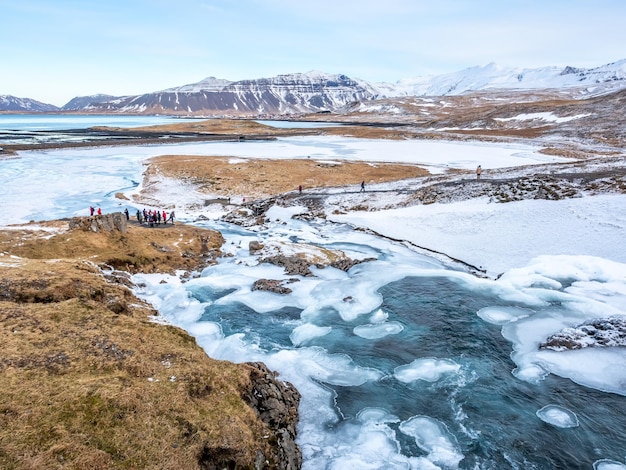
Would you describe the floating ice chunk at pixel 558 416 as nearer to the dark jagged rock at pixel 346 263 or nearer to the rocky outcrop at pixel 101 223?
the dark jagged rock at pixel 346 263

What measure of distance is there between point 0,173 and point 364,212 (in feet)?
217

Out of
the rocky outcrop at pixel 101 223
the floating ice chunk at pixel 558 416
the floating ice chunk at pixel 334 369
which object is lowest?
the floating ice chunk at pixel 334 369

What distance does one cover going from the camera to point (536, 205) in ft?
A: 131

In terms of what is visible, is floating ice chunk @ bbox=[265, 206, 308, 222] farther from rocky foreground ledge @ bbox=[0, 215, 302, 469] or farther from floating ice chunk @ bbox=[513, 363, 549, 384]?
floating ice chunk @ bbox=[513, 363, 549, 384]

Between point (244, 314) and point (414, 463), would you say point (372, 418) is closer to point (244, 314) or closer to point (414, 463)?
point (414, 463)

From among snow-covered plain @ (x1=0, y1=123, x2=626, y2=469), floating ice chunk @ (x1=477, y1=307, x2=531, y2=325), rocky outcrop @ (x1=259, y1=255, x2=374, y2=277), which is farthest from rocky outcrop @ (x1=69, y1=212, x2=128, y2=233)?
floating ice chunk @ (x1=477, y1=307, x2=531, y2=325)

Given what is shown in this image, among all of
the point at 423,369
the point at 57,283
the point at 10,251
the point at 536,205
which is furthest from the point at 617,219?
the point at 10,251

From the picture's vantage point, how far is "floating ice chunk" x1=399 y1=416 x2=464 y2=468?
13091 millimetres

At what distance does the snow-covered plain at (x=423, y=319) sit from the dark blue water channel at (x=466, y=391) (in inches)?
3.4

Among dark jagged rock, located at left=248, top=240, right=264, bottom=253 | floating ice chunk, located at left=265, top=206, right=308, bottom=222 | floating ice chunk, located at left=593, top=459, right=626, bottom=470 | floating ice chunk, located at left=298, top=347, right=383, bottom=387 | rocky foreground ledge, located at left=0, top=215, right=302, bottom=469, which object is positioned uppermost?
rocky foreground ledge, located at left=0, top=215, right=302, bottom=469

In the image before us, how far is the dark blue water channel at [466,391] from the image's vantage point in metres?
13.5

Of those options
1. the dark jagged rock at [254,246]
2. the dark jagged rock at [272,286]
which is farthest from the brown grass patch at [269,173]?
the dark jagged rock at [272,286]

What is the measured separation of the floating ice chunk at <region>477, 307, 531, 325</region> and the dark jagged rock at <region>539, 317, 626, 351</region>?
255 cm

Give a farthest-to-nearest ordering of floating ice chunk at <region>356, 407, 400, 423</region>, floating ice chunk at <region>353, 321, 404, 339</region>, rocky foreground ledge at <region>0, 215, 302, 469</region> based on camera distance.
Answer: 1. floating ice chunk at <region>353, 321, 404, 339</region>
2. floating ice chunk at <region>356, 407, 400, 423</region>
3. rocky foreground ledge at <region>0, 215, 302, 469</region>
